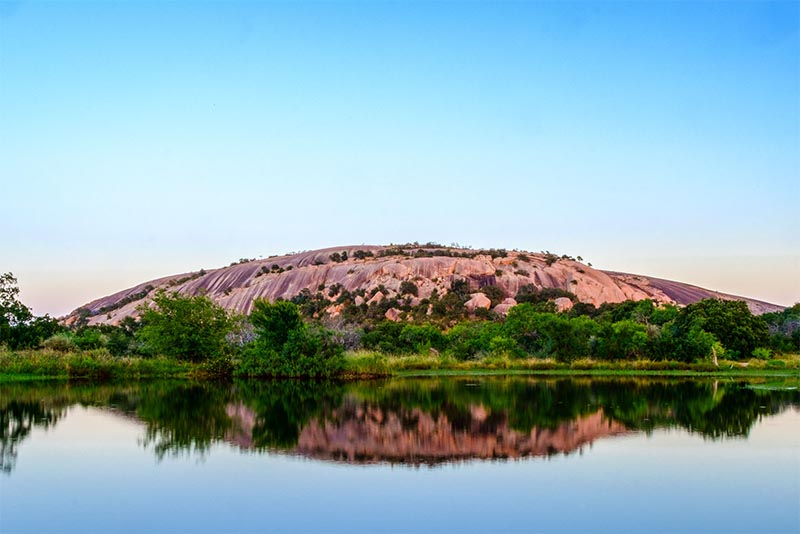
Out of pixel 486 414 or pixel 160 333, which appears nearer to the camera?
pixel 486 414

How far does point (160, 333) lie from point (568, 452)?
3357cm

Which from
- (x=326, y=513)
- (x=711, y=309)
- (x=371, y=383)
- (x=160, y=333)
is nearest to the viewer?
(x=326, y=513)

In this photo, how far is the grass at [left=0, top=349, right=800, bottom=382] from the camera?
43281 millimetres

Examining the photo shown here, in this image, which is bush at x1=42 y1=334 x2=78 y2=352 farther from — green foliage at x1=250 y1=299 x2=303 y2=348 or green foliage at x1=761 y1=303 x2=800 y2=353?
green foliage at x1=761 y1=303 x2=800 y2=353

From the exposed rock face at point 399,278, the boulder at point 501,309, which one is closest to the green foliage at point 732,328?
the boulder at point 501,309

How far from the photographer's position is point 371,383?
41.6 metres

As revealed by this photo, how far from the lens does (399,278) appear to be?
104875 mm

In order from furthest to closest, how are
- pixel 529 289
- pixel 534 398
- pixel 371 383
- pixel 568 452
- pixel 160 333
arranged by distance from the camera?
pixel 529 289 → pixel 160 333 → pixel 371 383 → pixel 534 398 → pixel 568 452

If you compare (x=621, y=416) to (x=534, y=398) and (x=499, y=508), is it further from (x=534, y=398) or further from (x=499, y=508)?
(x=499, y=508)

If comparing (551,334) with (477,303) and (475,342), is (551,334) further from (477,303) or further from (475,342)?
(477,303)

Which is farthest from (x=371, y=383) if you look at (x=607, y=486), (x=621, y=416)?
(x=607, y=486)

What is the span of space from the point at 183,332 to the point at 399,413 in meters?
23.6

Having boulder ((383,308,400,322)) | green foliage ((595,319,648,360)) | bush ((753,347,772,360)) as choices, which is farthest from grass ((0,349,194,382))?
boulder ((383,308,400,322))

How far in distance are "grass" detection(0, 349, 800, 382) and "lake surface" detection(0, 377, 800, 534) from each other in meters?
10.7
